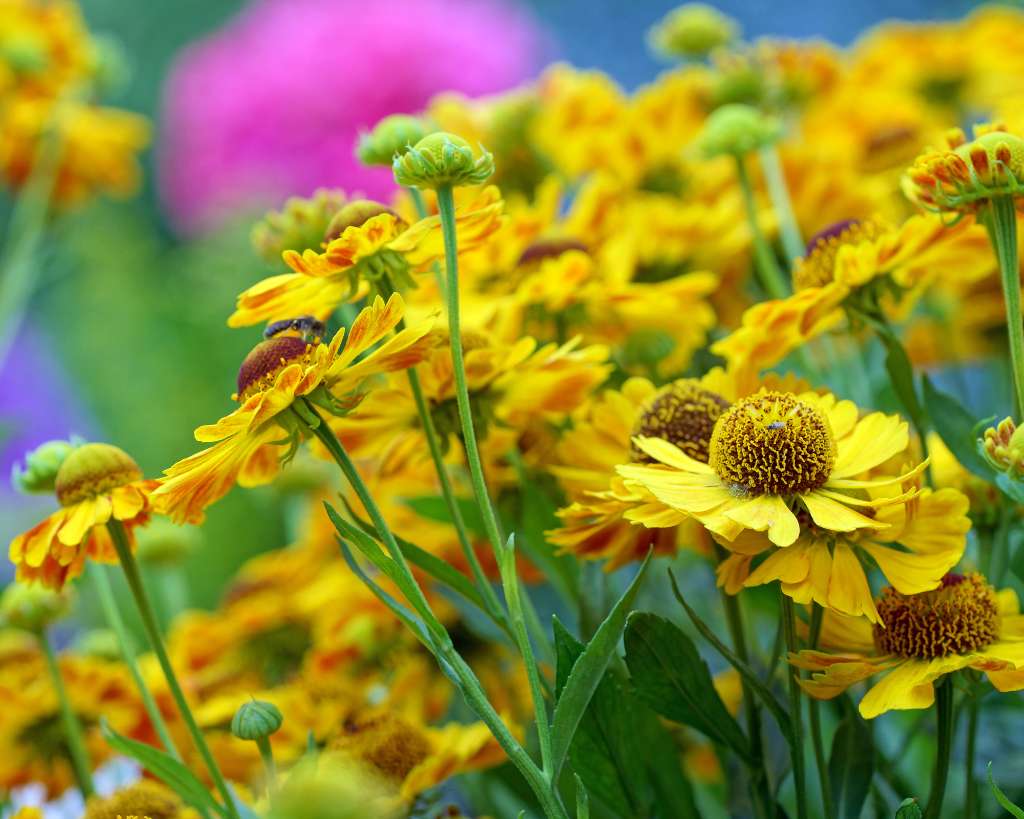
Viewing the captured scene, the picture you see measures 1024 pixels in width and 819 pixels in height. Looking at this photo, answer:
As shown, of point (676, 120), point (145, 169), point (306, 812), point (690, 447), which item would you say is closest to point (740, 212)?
point (676, 120)

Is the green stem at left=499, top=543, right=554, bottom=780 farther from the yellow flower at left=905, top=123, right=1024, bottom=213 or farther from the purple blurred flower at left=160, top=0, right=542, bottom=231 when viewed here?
the purple blurred flower at left=160, top=0, right=542, bottom=231

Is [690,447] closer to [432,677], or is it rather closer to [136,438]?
[432,677]

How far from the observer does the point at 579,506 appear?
16.7 inches

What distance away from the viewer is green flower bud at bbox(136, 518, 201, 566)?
0.75 metres

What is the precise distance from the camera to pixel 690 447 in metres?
0.47

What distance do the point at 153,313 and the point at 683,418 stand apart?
1908mm

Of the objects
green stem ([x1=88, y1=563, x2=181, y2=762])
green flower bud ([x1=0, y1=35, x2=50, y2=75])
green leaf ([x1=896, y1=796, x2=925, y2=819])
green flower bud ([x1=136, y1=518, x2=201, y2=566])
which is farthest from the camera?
green flower bud ([x1=0, y1=35, x2=50, y2=75])

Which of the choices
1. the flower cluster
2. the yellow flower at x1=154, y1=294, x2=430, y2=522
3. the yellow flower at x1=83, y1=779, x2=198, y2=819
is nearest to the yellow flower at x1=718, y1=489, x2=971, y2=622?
the flower cluster

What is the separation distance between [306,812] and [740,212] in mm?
557

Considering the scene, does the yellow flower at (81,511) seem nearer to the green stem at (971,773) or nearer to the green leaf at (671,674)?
the green leaf at (671,674)

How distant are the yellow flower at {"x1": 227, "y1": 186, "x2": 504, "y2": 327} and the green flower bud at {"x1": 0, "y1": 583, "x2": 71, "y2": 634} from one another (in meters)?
0.17

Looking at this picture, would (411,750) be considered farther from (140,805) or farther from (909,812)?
(909,812)

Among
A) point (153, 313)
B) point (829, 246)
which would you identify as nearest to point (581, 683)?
point (829, 246)

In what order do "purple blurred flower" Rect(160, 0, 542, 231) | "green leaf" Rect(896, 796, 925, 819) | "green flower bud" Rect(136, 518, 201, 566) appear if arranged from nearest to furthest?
1. "green leaf" Rect(896, 796, 925, 819)
2. "green flower bud" Rect(136, 518, 201, 566)
3. "purple blurred flower" Rect(160, 0, 542, 231)
